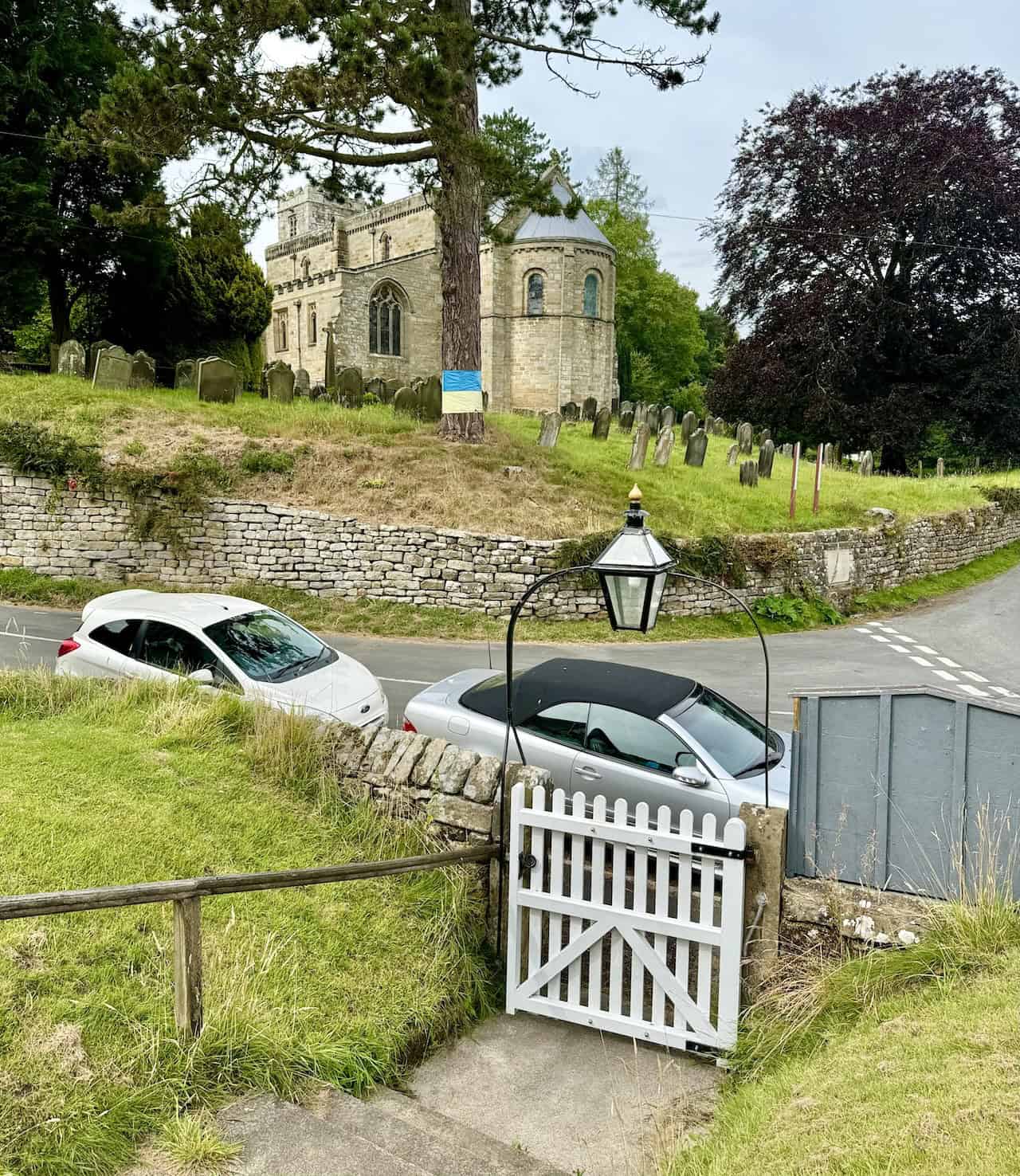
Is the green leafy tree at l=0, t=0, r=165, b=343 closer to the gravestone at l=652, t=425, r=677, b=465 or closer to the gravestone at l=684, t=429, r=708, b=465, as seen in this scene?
the gravestone at l=652, t=425, r=677, b=465

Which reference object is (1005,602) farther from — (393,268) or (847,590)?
(393,268)

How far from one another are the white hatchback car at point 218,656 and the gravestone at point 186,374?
13783mm

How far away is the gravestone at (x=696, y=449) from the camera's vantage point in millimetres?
20609

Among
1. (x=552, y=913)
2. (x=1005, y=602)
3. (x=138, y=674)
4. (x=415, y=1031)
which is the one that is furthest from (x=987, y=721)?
(x=1005, y=602)

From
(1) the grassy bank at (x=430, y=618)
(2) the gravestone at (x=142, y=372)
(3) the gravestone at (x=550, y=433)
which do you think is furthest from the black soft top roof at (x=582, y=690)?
(2) the gravestone at (x=142, y=372)

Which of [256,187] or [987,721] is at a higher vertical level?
[256,187]

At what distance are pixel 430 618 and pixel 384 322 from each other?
3012 cm

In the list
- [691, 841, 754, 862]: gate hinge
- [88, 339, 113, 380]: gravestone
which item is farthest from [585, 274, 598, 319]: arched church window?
[691, 841, 754, 862]: gate hinge

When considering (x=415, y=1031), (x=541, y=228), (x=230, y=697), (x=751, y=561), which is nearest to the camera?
(x=415, y=1031)

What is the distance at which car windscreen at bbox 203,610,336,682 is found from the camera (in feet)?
26.3

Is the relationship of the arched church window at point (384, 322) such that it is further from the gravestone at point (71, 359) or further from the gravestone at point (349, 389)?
the gravestone at point (71, 359)

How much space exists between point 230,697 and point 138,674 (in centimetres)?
157

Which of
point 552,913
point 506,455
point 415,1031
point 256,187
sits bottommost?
point 415,1031

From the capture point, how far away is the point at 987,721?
15.1 ft
